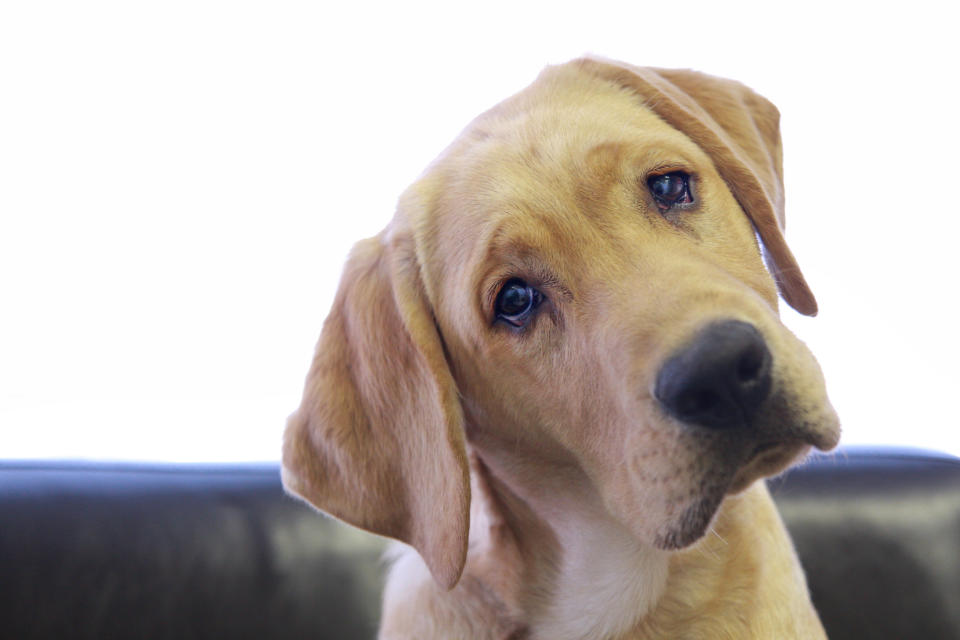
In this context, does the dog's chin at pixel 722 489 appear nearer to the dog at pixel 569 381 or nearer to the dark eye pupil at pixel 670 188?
the dog at pixel 569 381

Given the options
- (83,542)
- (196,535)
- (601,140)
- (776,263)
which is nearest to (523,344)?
(601,140)

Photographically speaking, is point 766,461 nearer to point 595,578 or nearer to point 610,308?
point 610,308

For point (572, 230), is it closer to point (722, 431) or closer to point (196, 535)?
point (722, 431)

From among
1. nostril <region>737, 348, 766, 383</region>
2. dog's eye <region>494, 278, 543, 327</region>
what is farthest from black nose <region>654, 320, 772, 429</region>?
dog's eye <region>494, 278, 543, 327</region>

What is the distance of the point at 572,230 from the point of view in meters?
1.74

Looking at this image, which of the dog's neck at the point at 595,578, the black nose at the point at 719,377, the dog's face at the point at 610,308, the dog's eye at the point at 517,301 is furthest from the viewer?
the dog's neck at the point at 595,578

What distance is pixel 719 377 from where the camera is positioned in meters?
1.40

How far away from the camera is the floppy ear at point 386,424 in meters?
1.85

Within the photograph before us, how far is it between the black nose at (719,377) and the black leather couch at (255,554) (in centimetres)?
161

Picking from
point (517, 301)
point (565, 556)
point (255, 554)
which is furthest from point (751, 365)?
point (255, 554)

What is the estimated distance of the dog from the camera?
62.9 inches

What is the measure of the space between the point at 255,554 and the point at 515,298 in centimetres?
156

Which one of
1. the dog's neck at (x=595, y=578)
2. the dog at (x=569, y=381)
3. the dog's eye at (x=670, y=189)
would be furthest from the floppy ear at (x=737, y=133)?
the dog's neck at (x=595, y=578)

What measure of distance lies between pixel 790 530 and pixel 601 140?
176 cm
